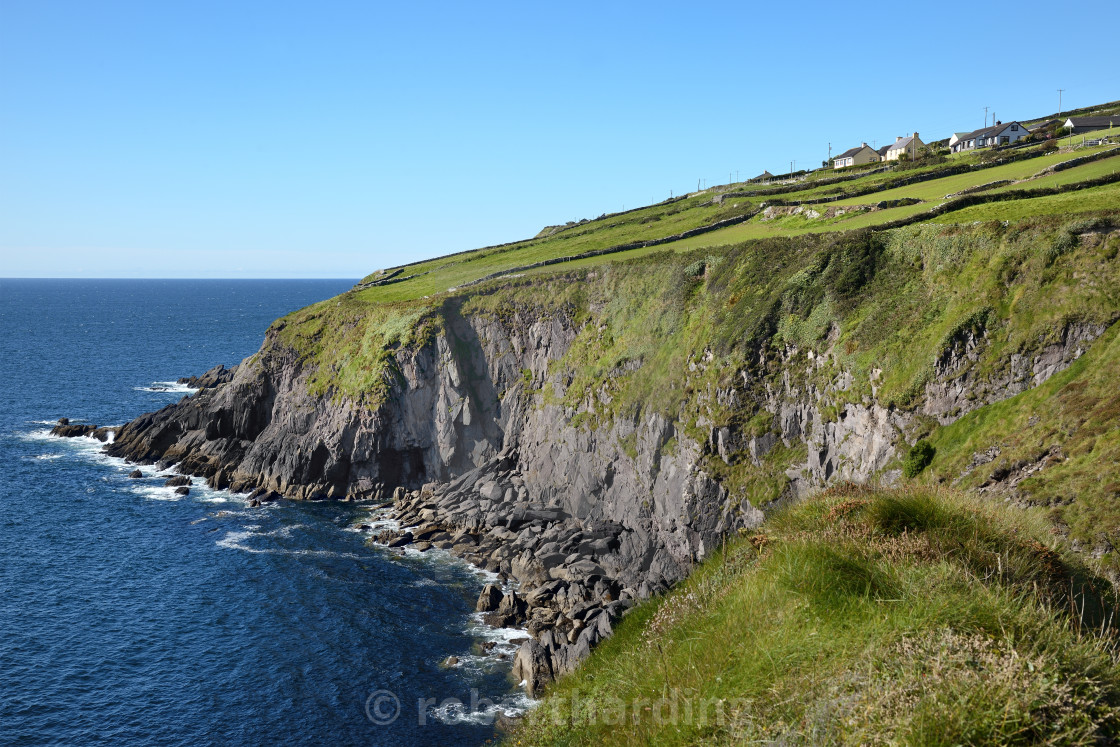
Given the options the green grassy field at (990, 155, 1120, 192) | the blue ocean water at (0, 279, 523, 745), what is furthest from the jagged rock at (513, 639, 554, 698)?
the green grassy field at (990, 155, 1120, 192)

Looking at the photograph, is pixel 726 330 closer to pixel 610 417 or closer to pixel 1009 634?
pixel 610 417

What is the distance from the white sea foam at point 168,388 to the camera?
107 m

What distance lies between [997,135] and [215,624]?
93971mm

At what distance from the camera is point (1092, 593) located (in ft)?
36.7

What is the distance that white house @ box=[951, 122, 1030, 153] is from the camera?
85125 millimetres

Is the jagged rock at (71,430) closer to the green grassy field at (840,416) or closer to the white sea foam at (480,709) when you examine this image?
the green grassy field at (840,416)

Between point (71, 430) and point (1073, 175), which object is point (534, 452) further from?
point (71, 430)

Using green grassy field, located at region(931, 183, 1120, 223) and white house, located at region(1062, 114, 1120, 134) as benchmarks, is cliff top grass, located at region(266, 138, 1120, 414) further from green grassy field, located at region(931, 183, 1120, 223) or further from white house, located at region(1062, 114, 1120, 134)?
white house, located at region(1062, 114, 1120, 134)

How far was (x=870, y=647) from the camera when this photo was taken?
7.95m

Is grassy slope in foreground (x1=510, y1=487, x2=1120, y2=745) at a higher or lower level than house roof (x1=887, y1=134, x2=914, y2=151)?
lower

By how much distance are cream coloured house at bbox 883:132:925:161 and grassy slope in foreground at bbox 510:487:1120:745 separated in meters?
87.8

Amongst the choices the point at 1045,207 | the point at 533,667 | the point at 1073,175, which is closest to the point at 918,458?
the point at 1045,207

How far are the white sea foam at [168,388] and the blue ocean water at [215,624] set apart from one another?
3385cm

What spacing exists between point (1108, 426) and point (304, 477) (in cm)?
5970
